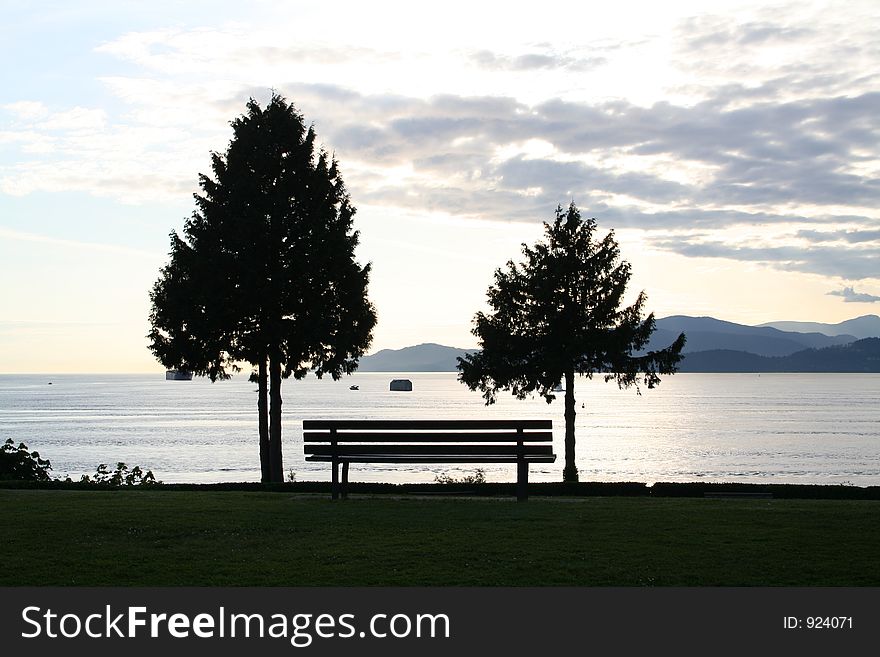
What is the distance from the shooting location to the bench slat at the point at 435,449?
14.6 meters

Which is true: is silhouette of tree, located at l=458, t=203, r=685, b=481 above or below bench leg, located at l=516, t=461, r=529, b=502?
above

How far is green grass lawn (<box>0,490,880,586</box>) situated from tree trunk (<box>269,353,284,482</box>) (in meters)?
11.3

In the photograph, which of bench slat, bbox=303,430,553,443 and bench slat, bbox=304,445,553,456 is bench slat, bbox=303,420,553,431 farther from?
bench slat, bbox=304,445,553,456

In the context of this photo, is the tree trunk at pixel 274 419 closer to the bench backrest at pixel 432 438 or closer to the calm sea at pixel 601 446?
the bench backrest at pixel 432 438

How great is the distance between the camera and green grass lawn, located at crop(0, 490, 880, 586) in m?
9.11

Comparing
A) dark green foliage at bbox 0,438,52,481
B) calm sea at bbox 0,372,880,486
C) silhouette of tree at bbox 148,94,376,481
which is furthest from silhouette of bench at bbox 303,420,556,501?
calm sea at bbox 0,372,880,486

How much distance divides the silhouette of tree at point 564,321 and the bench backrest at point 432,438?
53.9 ft

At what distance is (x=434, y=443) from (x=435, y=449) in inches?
4.1

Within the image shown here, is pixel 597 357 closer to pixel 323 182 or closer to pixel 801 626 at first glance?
pixel 323 182

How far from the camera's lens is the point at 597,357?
3212 cm

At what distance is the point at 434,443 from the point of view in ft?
48.5

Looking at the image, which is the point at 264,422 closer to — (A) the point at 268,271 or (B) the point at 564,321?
(A) the point at 268,271

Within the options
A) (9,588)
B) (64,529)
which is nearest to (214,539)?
(64,529)

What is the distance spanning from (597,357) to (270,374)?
445 inches
